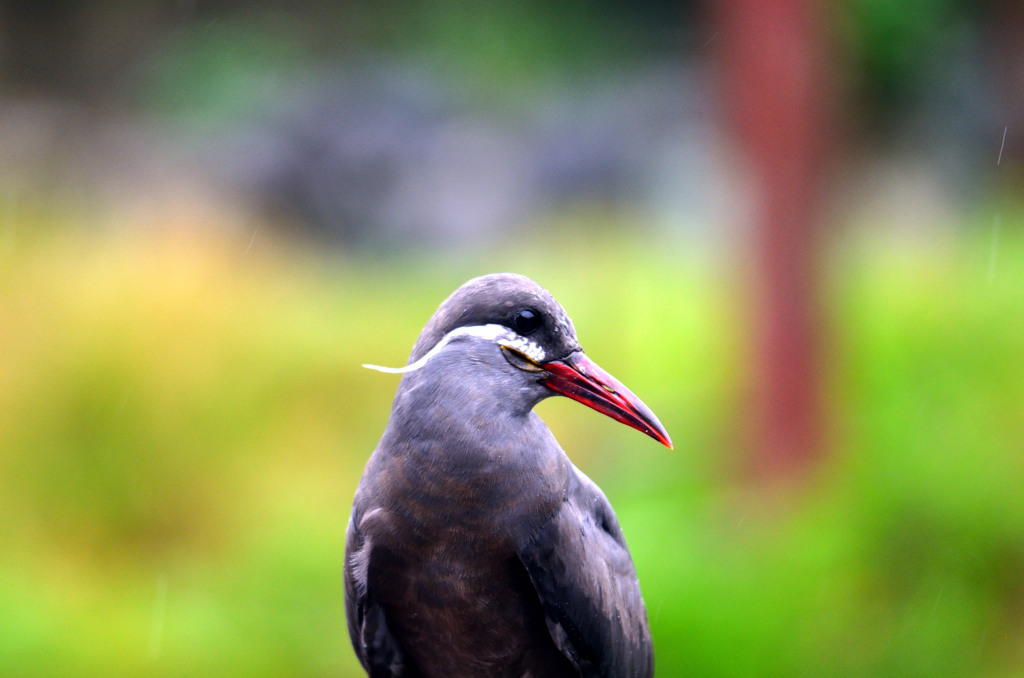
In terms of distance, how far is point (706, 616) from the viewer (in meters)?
3.74

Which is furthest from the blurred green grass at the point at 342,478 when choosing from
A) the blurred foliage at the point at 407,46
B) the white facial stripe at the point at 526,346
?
the blurred foliage at the point at 407,46

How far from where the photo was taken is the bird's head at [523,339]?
1.73m

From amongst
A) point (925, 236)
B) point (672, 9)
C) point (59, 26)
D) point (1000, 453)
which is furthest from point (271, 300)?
point (59, 26)

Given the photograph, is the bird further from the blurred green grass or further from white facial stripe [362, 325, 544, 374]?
the blurred green grass

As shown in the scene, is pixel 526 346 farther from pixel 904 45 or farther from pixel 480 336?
pixel 904 45

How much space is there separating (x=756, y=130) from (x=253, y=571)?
3212 millimetres

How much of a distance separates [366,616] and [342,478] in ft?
11.3

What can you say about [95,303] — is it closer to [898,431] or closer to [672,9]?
[898,431]

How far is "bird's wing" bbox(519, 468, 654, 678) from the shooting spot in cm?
178

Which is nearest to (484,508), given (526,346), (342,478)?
(526,346)

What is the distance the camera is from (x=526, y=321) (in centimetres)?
174

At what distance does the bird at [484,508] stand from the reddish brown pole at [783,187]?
104 inches

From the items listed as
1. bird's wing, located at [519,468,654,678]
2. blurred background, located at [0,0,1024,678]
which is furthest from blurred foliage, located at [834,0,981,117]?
bird's wing, located at [519,468,654,678]

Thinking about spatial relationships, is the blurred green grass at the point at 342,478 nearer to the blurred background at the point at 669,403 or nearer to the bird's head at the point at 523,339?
the blurred background at the point at 669,403
